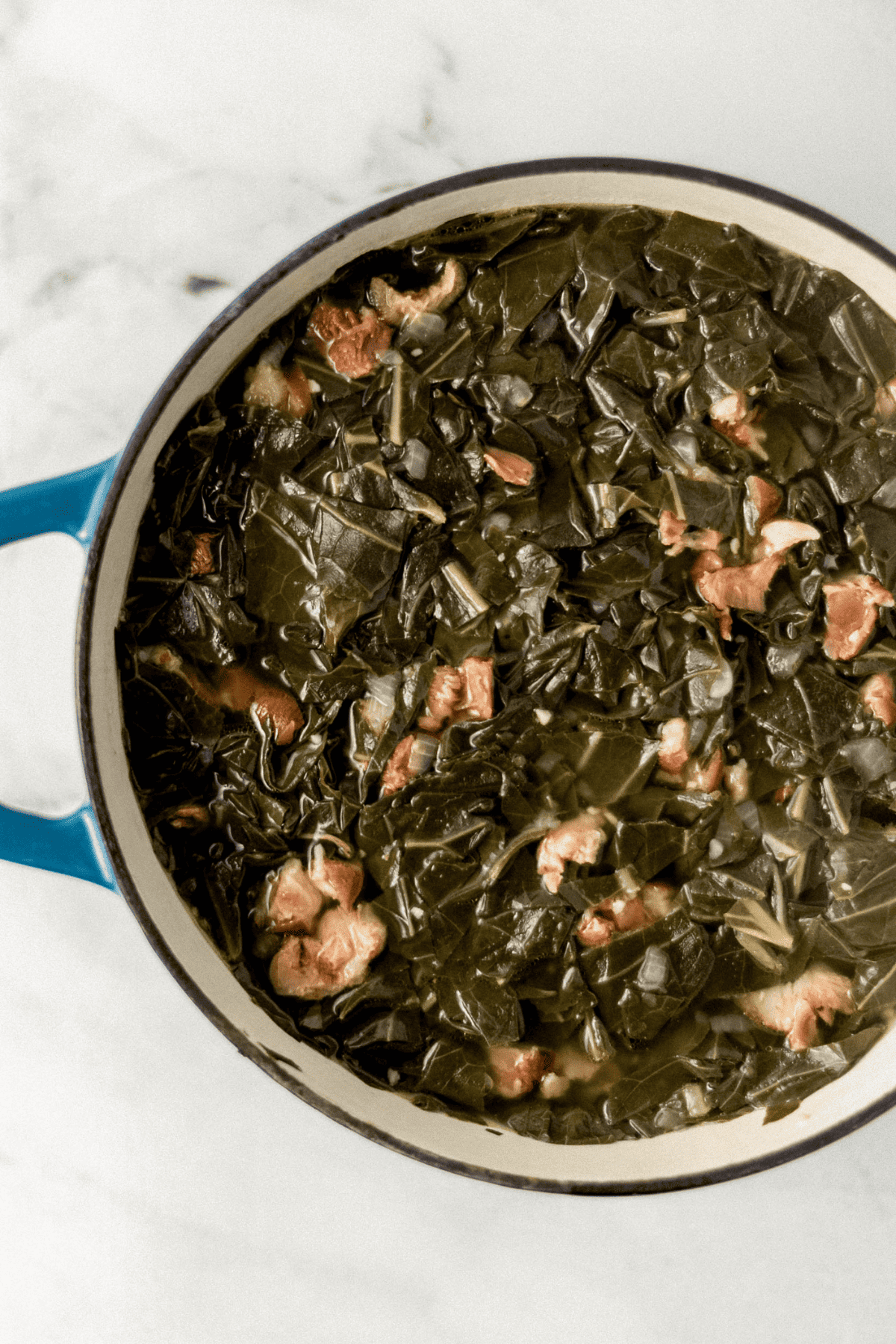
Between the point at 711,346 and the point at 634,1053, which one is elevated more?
the point at 711,346

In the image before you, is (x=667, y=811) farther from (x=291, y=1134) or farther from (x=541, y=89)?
(x=541, y=89)

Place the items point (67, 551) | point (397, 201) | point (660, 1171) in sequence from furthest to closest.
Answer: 1. point (67, 551)
2. point (660, 1171)
3. point (397, 201)

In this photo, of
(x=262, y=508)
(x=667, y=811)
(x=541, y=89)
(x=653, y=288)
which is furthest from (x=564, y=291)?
(x=667, y=811)

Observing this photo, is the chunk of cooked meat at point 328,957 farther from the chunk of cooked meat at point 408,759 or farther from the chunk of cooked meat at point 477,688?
the chunk of cooked meat at point 477,688

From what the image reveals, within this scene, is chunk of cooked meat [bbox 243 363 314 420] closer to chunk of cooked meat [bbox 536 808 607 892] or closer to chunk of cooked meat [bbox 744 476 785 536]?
chunk of cooked meat [bbox 744 476 785 536]

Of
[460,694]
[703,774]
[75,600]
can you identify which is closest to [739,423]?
[703,774]

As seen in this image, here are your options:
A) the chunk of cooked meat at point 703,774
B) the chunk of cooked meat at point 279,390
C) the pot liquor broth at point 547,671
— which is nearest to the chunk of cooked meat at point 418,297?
the pot liquor broth at point 547,671

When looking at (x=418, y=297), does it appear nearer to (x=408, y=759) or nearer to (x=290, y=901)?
(x=408, y=759)
